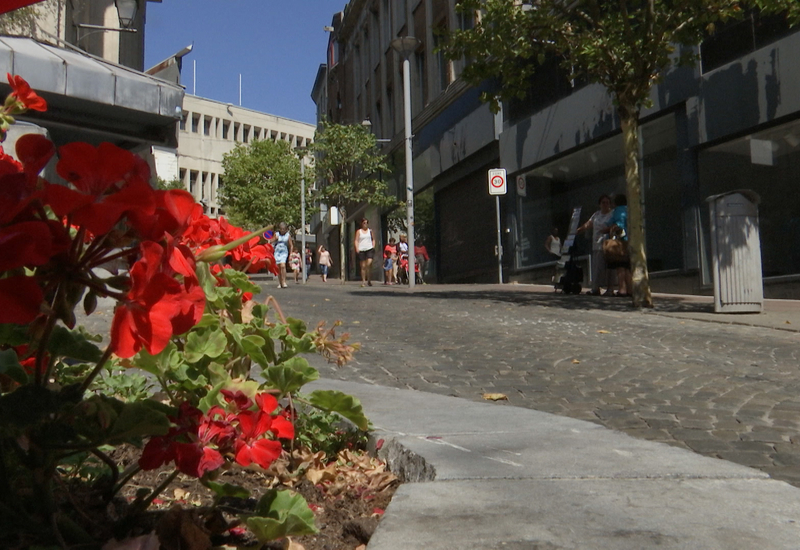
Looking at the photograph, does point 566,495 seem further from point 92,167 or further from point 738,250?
point 738,250

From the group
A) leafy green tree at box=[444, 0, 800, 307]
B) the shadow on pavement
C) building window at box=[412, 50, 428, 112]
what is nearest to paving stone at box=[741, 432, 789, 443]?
the shadow on pavement

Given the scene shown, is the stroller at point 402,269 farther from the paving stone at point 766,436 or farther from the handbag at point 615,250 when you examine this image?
the paving stone at point 766,436

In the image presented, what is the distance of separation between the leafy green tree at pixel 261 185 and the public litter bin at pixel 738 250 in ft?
161

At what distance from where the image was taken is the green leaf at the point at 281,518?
152cm

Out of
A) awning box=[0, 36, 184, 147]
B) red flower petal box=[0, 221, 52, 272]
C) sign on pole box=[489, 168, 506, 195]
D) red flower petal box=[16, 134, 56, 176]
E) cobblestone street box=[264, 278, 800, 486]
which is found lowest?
cobblestone street box=[264, 278, 800, 486]

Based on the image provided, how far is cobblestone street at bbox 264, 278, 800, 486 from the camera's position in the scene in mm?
4578

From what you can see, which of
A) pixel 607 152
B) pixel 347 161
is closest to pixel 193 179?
pixel 347 161

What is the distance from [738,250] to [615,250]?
10.9 feet

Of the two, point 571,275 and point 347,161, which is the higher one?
point 347,161

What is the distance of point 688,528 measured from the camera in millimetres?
1907

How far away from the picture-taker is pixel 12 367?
149cm

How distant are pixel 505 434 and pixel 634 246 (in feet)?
31.8

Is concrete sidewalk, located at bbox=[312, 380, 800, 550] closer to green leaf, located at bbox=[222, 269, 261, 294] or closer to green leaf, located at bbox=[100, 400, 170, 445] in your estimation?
green leaf, located at bbox=[100, 400, 170, 445]

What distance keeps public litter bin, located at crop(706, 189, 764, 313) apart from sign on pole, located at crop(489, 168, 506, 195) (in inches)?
411
